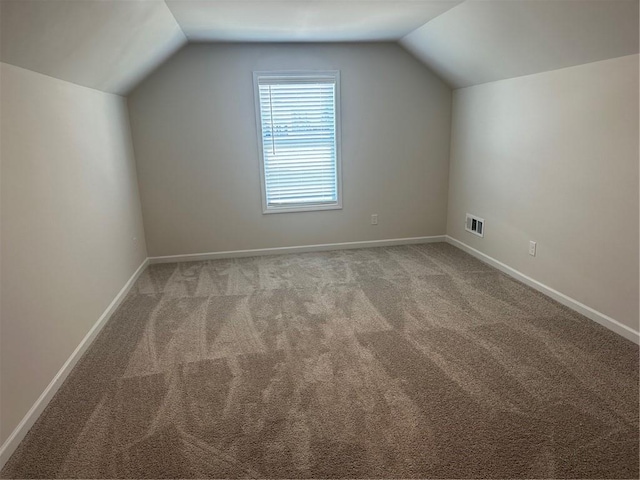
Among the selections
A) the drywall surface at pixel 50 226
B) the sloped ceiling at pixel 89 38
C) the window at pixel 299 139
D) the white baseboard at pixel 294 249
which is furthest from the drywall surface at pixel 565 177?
the drywall surface at pixel 50 226

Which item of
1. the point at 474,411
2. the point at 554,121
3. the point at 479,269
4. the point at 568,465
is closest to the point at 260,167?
the point at 479,269

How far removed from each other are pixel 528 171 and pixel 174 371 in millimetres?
3269

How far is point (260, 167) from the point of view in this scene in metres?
4.71

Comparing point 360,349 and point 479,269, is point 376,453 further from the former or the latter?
point 479,269

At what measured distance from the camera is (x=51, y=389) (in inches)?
93.2

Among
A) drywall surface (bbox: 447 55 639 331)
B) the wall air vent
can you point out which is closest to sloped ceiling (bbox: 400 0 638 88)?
drywall surface (bbox: 447 55 639 331)

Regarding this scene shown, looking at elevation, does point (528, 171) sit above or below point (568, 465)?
above

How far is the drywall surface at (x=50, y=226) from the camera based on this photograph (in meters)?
2.07

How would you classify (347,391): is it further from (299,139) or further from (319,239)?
(299,139)

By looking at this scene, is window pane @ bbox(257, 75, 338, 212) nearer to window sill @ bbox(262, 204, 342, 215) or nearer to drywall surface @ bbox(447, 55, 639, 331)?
window sill @ bbox(262, 204, 342, 215)

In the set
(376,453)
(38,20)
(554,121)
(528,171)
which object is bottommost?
(376,453)

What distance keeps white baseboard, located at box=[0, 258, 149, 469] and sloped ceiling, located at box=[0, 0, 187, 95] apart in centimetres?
175

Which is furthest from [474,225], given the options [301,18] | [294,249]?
[301,18]

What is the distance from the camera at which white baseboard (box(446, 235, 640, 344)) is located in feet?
9.19
